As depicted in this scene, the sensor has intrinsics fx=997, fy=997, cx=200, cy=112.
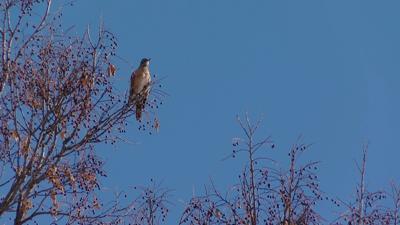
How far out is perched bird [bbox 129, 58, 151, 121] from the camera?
9.16 metres

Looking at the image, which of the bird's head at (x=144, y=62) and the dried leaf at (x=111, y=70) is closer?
the dried leaf at (x=111, y=70)

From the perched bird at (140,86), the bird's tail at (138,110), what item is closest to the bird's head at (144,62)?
the perched bird at (140,86)

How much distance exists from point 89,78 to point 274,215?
192cm

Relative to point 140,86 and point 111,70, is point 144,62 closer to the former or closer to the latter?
point 140,86

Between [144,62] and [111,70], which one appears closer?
[111,70]

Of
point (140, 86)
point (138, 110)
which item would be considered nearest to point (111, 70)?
point (138, 110)

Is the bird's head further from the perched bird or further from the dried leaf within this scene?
the dried leaf

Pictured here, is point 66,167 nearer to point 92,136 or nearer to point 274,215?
point 92,136

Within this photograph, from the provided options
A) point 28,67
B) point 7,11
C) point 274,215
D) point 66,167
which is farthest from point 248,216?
point 7,11

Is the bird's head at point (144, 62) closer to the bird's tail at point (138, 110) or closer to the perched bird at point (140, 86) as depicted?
the perched bird at point (140, 86)

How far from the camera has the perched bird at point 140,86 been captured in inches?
361

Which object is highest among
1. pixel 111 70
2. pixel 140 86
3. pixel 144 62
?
pixel 144 62

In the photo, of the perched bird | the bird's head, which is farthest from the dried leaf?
the bird's head

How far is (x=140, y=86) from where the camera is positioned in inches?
474
